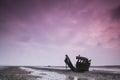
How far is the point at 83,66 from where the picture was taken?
46625mm

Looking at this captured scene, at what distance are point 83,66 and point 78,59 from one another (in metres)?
2.47

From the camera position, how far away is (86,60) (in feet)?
152

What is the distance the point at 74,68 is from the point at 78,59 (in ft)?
13.3

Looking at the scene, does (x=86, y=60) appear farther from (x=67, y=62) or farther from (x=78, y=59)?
(x=67, y=62)

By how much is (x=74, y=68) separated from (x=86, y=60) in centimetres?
463

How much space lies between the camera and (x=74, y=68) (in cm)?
4884

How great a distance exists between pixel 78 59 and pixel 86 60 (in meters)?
2.23

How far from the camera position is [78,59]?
46.1 m

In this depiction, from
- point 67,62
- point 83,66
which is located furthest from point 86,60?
point 67,62

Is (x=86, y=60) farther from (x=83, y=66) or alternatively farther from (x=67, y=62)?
(x=67, y=62)

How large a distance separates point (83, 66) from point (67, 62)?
468 centimetres

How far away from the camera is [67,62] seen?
48438mm

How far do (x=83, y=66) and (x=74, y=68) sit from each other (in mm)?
3277
